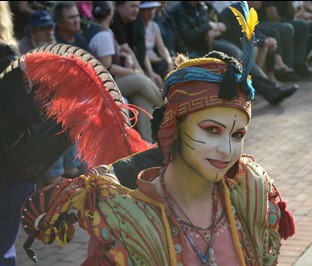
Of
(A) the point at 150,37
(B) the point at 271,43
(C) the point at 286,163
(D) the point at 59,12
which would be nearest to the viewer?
(C) the point at 286,163

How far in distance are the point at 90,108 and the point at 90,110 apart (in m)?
0.01

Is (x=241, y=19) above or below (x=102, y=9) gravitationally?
above

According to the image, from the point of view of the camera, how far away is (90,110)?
137 inches

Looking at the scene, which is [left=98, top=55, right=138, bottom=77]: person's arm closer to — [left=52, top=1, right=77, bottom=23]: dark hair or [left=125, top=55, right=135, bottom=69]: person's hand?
[left=125, top=55, right=135, bottom=69]: person's hand

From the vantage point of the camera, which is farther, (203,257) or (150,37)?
(150,37)

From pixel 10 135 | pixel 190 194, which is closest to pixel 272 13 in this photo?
pixel 10 135

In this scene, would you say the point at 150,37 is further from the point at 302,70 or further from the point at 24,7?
the point at 302,70

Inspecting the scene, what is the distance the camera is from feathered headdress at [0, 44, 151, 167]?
350 centimetres

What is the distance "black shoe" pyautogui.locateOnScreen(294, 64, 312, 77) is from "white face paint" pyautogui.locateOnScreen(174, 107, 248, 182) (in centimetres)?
1014

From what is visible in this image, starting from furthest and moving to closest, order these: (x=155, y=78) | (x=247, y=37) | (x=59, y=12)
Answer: (x=155, y=78), (x=59, y=12), (x=247, y=37)

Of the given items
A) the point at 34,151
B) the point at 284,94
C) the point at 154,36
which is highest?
the point at 34,151

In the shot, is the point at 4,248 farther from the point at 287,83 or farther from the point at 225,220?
the point at 287,83

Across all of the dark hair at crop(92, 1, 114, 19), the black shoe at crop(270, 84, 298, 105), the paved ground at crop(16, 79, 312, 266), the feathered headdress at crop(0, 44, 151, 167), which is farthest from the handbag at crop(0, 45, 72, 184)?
the black shoe at crop(270, 84, 298, 105)

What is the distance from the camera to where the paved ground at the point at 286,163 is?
5625mm
